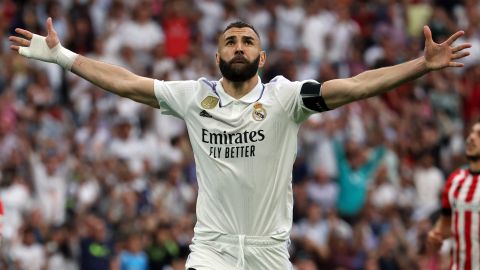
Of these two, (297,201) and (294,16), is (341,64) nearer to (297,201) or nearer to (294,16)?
(294,16)

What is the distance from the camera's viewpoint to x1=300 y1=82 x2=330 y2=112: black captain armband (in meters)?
9.73

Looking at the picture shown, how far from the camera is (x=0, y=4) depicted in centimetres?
2214

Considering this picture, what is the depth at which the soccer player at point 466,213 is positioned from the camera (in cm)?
1217

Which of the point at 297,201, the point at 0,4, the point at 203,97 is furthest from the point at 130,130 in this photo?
the point at 203,97

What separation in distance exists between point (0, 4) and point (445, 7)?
790cm

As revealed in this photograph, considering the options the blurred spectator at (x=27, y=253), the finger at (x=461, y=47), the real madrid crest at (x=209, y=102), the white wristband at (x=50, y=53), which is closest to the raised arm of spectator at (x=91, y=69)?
the white wristband at (x=50, y=53)

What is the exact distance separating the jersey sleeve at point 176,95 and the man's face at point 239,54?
1.02 feet

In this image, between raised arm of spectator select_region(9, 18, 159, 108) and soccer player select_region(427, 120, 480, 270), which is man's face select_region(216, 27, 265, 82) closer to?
raised arm of spectator select_region(9, 18, 159, 108)

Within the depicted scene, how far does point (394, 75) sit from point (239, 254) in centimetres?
168

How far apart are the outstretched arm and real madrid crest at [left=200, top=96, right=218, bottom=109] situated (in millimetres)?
841

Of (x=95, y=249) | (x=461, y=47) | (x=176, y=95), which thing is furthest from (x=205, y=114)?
(x=95, y=249)

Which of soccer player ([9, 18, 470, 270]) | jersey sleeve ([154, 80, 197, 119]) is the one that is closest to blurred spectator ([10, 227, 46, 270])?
jersey sleeve ([154, 80, 197, 119])

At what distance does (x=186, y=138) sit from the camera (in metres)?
20.0

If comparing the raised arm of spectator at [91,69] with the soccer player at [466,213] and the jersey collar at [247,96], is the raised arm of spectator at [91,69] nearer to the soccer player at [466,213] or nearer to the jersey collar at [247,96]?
the jersey collar at [247,96]
